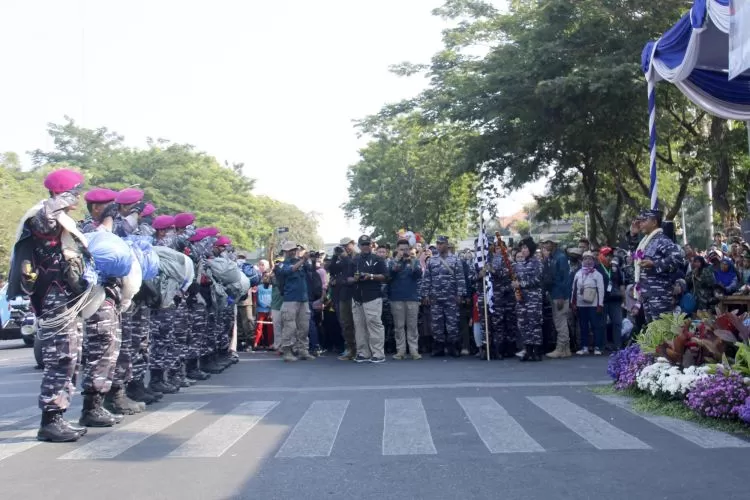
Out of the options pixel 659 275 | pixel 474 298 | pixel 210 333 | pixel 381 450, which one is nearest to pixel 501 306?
pixel 474 298

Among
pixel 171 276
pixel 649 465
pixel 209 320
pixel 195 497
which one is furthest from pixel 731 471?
pixel 209 320

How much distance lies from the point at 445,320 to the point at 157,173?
4905cm

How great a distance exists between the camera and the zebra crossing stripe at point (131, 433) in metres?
6.95

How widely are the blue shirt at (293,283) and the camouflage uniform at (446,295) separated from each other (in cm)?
237

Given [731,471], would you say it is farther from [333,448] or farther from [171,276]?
[171,276]

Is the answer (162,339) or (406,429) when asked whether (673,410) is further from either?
(162,339)

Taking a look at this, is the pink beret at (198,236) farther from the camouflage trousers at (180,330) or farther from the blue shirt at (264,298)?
the blue shirt at (264,298)

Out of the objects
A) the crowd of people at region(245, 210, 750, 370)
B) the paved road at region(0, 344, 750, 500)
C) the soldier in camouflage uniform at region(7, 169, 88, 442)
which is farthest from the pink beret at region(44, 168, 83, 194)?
the crowd of people at region(245, 210, 750, 370)

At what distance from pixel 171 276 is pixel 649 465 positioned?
19.4 ft

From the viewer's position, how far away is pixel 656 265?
10.3 meters

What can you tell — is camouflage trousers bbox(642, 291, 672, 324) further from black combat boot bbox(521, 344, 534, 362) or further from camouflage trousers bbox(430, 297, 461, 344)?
camouflage trousers bbox(430, 297, 461, 344)

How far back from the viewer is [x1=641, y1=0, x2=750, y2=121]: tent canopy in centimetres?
1027

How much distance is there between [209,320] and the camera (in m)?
13.5

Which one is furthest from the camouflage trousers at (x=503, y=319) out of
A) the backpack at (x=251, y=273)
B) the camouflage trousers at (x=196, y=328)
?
the camouflage trousers at (x=196, y=328)
